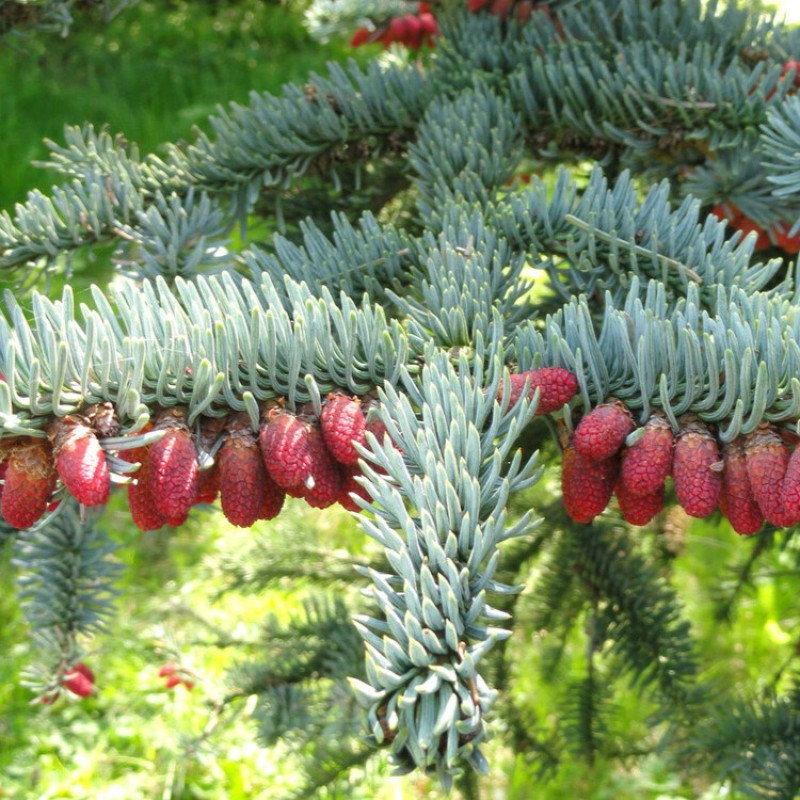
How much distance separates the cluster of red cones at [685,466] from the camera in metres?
0.55

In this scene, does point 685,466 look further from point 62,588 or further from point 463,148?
point 62,588

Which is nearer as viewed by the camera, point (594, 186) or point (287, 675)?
point (594, 186)

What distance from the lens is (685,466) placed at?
563 mm

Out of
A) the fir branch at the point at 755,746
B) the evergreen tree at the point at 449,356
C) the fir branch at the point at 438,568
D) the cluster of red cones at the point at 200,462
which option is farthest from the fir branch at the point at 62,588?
the fir branch at the point at 755,746

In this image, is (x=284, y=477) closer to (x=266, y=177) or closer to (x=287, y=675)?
(x=266, y=177)

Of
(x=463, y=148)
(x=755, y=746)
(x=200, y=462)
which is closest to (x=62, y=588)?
(x=200, y=462)

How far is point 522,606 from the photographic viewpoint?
1.54 meters

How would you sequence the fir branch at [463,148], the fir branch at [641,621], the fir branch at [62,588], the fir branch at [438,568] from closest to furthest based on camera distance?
the fir branch at [438,568], the fir branch at [463,148], the fir branch at [62,588], the fir branch at [641,621]

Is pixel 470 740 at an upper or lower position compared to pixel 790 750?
upper

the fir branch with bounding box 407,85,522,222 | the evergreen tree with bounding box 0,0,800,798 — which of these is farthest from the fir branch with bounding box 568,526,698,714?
the fir branch with bounding box 407,85,522,222

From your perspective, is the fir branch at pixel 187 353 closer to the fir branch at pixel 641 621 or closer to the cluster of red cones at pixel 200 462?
the cluster of red cones at pixel 200 462

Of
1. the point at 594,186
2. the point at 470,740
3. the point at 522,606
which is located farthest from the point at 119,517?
the point at 470,740

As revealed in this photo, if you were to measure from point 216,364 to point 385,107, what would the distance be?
1.68 ft

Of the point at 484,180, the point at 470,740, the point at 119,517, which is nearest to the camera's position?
the point at 470,740
